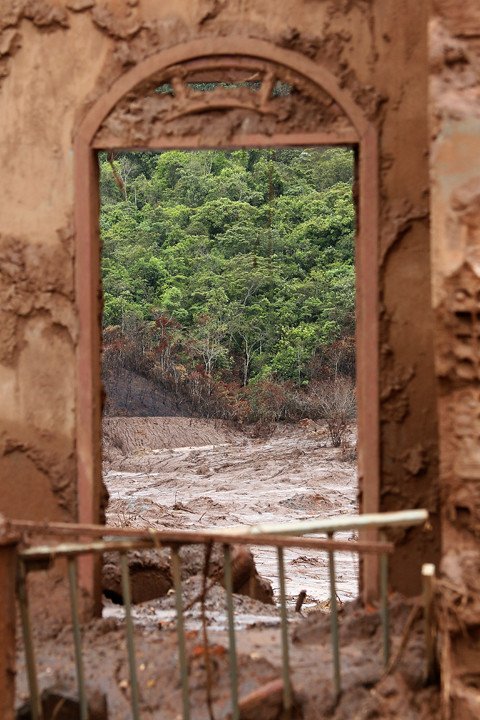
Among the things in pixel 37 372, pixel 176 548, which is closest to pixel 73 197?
pixel 37 372

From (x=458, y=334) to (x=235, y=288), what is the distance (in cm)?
2063

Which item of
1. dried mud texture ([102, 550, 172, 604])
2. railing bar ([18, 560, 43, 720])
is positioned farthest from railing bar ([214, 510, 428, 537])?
dried mud texture ([102, 550, 172, 604])

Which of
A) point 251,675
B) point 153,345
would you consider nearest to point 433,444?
point 251,675

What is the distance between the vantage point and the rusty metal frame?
5.25 meters

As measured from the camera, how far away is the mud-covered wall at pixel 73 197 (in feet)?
17.2

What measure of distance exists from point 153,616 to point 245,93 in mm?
3086

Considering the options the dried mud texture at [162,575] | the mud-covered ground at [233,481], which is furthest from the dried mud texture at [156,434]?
the dried mud texture at [162,575]

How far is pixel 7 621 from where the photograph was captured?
348 cm

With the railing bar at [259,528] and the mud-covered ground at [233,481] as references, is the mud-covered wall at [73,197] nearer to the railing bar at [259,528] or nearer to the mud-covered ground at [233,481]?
the railing bar at [259,528]

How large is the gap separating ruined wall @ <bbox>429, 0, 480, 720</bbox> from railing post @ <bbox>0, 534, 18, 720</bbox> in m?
1.53

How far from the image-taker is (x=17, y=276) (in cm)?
547

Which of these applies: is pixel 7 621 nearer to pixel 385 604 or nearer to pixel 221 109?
pixel 385 604

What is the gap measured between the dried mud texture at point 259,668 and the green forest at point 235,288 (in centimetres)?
1674

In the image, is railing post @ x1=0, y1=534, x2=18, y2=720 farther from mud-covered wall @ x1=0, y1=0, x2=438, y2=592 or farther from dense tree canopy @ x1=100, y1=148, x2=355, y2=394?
dense tree canopy @ x1=100, y1=148, x2=355, y2=394
